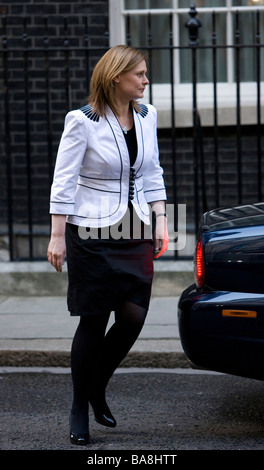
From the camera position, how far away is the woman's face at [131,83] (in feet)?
13.3

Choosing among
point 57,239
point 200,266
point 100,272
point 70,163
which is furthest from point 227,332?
point 70,163

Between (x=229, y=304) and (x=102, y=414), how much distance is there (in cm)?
83

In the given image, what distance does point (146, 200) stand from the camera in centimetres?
432

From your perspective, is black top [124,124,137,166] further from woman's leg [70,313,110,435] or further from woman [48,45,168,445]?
woman's leg [70,313,110,435]

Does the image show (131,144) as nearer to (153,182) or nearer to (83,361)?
(153,182)

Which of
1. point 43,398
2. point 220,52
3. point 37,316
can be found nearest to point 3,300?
point 37,316

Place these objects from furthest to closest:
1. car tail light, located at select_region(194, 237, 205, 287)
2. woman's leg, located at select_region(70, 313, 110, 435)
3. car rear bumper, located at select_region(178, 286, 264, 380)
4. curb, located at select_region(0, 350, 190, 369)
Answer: curb, located at select_region(0, 350, 190, 369) → car tail light, located at select_region(194, 237, 205, 287) → woman's leg, located at select_region(70, 313, 110, 435) → car rear bumper, located at select_region(178, 286, 264, 380)

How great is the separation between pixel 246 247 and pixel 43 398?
1.63m

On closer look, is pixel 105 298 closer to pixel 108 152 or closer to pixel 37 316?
pixel 108 152

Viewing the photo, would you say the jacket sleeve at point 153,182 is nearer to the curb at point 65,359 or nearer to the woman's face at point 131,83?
the woman's face at point 131,83

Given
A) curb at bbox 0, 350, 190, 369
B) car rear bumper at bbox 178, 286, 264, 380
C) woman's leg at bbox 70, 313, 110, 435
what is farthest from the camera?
curb at bbox 0, 350, 190, 369

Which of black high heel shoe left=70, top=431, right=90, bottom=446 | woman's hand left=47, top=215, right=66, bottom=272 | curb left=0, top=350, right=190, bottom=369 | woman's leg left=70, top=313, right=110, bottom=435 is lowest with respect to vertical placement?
curb left=0, top=350, right=190, bottom=369

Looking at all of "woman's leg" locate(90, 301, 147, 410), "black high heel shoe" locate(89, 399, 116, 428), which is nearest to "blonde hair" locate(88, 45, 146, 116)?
"woman's leg" locate(90, 301, 147, 410)

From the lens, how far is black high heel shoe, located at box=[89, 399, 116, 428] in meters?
4.27
